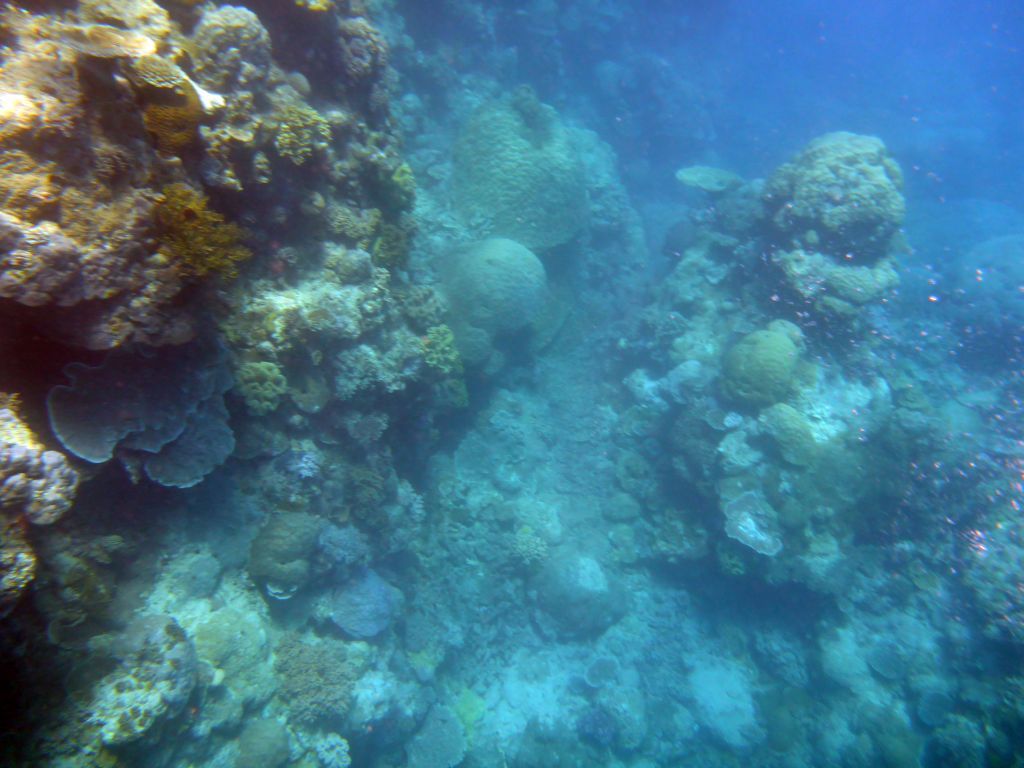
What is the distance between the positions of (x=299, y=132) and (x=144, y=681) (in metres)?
5.10

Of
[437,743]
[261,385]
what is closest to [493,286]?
[261,385]

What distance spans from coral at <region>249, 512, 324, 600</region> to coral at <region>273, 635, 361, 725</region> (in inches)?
27.2

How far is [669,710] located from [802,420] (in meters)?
6.44

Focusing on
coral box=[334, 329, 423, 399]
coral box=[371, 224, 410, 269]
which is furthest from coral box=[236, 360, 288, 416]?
coral box=[371, 224, 410, 269]

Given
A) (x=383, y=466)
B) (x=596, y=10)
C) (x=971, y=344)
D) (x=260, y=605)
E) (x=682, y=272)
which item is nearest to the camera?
(x=260, y=605)

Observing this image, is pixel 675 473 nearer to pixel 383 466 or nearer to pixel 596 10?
pixel 383 466

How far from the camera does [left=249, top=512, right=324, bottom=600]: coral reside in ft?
17.5

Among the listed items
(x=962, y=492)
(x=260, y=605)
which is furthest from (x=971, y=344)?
(x=260, y=605)

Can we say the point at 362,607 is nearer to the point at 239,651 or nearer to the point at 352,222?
the point at 239,651

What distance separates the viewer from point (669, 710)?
10.1 metres

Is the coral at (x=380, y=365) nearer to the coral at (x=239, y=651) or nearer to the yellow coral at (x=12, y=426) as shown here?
the coral at (x=239, y=651)

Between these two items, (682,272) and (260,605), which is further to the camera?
(682,272)

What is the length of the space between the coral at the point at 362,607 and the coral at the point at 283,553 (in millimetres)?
820

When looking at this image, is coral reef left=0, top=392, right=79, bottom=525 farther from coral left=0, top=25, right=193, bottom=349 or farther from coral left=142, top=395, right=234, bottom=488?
coral left=142, top=395, right=234, bottom=488
